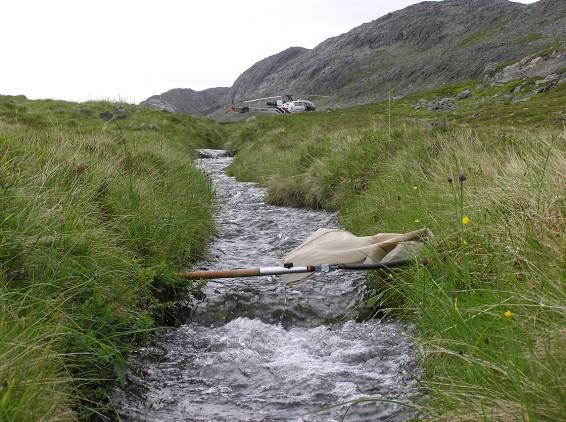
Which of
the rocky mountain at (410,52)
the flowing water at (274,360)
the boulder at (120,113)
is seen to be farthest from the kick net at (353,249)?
the rocky mountain at (410,52)

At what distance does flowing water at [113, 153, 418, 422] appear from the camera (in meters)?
4.00

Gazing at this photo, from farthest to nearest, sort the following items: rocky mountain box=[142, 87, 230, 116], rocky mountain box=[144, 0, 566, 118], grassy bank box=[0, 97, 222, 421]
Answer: rocky mountain box=[142, 87, 230, 116] → rocky mountain box=[144, 0, 566, 118] → grassy bank box=[0, 97, 222, 421]

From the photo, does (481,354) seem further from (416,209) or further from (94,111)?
(94,111)

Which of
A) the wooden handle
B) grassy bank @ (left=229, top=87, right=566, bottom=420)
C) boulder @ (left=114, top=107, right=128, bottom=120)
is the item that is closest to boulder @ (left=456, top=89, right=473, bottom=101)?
boulder @ (left=114, top=107, right=128, bottom=120)

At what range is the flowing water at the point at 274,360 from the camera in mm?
4004

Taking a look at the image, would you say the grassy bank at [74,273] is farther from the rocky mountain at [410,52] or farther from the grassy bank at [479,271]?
the rocky mountain at [410,52]

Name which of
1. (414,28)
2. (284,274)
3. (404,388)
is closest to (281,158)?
(284,274)

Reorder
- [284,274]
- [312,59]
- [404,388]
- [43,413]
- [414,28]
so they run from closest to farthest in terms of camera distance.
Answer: [43,413] → [404,388] → [284,274] → [414,28] → [312,59]

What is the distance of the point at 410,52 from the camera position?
134500 millimetres

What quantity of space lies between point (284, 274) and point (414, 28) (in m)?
147

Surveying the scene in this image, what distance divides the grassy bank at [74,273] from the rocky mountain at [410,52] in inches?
3275

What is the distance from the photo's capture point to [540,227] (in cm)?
384

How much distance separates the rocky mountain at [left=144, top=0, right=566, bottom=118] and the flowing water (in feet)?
272

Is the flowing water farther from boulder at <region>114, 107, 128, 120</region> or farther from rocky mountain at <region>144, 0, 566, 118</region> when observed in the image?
rocky mountain at <region>144, 0, 566, 118</region>
